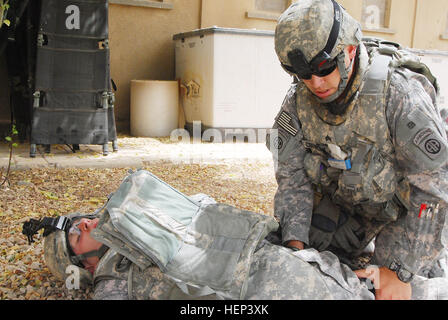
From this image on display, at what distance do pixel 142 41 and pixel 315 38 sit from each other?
6013mm

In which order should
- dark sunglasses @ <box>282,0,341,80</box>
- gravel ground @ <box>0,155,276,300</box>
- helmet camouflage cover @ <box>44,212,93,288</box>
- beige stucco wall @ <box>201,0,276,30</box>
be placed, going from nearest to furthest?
dark sunglasses @ <box>282,0,341,80</box>, helmet camouflage cover @ <box>44,212,93,288</box>, gravel ground @ <box>0,155,276,300</box>, beige stucco wall @ <box>201,0,276,30</box>

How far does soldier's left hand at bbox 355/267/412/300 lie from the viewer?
2.05 m

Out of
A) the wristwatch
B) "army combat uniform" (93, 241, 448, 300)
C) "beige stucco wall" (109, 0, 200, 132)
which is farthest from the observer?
"beige stucco wall" (109, 0, 200, 132)

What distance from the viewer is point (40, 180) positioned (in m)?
4.25

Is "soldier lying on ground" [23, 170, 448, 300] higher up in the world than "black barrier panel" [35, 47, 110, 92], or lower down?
lower down

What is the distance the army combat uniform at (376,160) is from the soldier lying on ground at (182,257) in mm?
277

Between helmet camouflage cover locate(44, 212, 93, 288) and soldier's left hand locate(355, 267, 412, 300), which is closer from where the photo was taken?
soldier's left hand locate(355, 267, 412, 300)

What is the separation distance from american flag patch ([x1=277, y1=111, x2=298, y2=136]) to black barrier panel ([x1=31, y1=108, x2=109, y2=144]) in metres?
3.15

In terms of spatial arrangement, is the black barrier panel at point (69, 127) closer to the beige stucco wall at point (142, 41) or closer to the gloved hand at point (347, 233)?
the beige stucco wall at point (142, 41)

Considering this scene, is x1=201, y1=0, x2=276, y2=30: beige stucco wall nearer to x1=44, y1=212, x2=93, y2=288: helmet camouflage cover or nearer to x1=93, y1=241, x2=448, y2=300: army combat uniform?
x1=44, y1=212, x2=93, y2=288: helmet camouflage cover

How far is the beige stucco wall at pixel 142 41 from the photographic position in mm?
7402

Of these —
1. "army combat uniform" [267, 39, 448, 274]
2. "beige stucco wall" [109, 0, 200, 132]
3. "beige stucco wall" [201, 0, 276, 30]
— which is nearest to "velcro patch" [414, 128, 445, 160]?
"army combat uniform" [267, 39, 448, 274]

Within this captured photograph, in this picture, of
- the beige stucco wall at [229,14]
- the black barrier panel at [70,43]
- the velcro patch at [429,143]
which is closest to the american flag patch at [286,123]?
the velcro patch at [429,143]

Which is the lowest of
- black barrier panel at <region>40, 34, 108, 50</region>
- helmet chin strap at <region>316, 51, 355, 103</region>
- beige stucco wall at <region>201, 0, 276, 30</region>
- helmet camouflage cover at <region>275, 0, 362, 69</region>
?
helmet chin strap at <region>316, 51, 355, 103</region>
